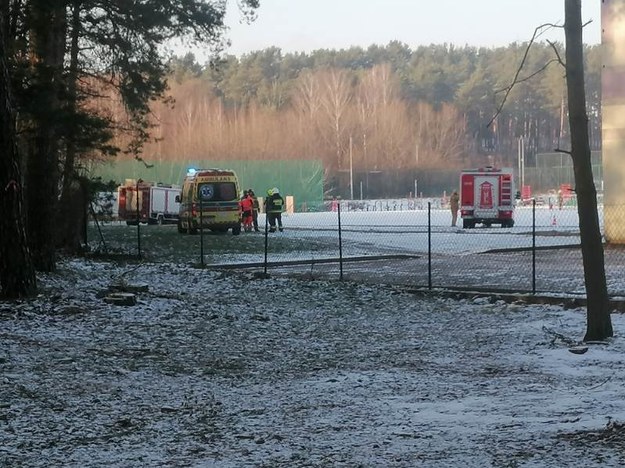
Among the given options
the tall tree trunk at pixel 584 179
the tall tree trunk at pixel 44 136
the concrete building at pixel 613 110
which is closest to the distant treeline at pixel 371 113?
the concrete building at pixel 613 110

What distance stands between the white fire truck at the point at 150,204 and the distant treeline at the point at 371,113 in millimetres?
37250

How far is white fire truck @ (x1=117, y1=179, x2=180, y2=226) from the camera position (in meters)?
50.8

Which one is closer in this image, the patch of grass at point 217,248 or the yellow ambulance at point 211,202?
the patch of grass at point 217,248

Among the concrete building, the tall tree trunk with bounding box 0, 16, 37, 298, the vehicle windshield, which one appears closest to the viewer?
the tall tree trunk with bounding box 0, 16, 37, 298

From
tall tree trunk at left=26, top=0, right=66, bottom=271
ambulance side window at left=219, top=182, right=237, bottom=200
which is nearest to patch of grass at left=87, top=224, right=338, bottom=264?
ambulance side window at left=219, top=182, right=237, bottom=200

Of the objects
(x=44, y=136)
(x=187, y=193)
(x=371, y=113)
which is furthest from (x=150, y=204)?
(x=371, y=113)

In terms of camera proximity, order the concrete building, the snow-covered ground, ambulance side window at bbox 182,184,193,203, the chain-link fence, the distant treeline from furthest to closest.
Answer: the distant treeline → ambulance side window at bbox 182,184,193,203 → the concrete building → the chain-link fence → the snow-covered ground

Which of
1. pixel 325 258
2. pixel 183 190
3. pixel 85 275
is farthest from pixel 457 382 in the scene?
pixel 183 190

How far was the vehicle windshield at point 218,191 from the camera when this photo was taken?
36.0 meters

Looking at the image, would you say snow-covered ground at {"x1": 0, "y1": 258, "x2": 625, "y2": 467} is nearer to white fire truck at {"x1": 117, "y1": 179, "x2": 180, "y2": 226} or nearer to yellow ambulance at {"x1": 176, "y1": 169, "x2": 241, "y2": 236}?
yellow ambulance at {"x1": 176, "y1": 169, "x2": 241, "y2": 236}

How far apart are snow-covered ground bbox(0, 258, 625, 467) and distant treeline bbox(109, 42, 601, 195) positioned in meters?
78.1

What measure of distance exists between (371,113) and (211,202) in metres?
74.1

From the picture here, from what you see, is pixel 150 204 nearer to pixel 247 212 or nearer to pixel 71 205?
pixel 247 212

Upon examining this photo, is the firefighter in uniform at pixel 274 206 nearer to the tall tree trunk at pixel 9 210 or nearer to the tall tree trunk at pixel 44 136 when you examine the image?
the tall tree trunk at pixel 44 136
